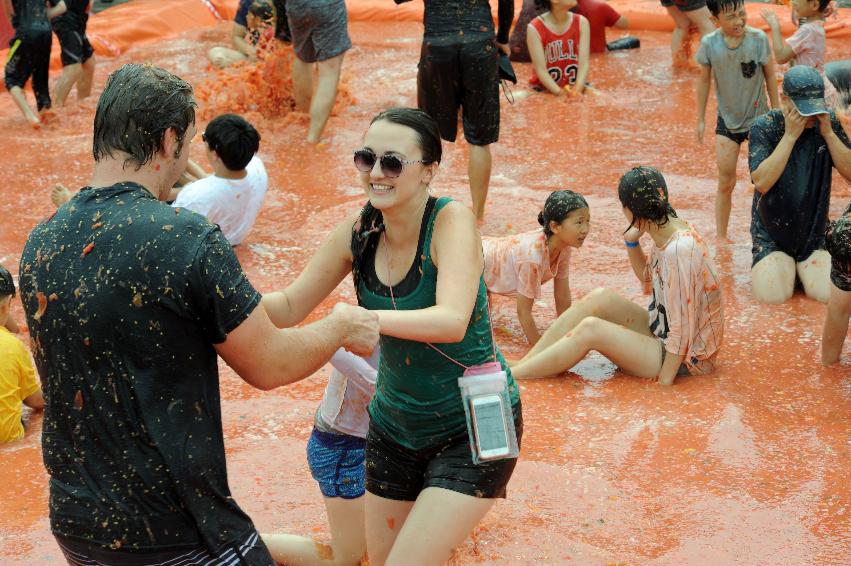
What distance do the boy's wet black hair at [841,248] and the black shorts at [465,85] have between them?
106 inches

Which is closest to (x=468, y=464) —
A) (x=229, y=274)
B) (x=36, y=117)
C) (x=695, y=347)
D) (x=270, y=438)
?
(x=229, y=274)

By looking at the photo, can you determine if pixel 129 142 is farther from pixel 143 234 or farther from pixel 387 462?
pixel 387 462

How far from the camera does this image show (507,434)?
3.03 meters

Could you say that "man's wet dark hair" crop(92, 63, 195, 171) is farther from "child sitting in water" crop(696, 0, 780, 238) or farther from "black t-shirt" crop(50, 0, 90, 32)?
"black t-shirt" crop(50, 0, 90, 32)

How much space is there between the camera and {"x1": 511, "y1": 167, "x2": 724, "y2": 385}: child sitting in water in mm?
5254

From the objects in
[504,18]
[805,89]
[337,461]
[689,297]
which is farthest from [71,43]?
[337,461]

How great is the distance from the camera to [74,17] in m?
10.7

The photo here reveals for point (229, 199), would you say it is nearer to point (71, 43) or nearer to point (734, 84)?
point (734, 84)

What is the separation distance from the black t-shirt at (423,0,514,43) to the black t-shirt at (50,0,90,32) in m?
4.70

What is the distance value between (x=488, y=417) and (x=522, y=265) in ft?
9.40

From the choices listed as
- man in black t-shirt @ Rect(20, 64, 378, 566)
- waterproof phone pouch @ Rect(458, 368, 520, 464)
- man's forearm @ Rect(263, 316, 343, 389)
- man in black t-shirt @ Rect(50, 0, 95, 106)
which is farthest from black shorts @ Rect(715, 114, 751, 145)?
man in black t-shirt @ Rect(50, 0, 95, 106)

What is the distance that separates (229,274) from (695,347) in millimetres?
3399

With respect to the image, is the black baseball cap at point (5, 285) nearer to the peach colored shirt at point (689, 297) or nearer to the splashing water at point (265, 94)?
the peach colored shirt at point (689, 297)

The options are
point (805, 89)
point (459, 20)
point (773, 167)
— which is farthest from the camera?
point (459, 20)
